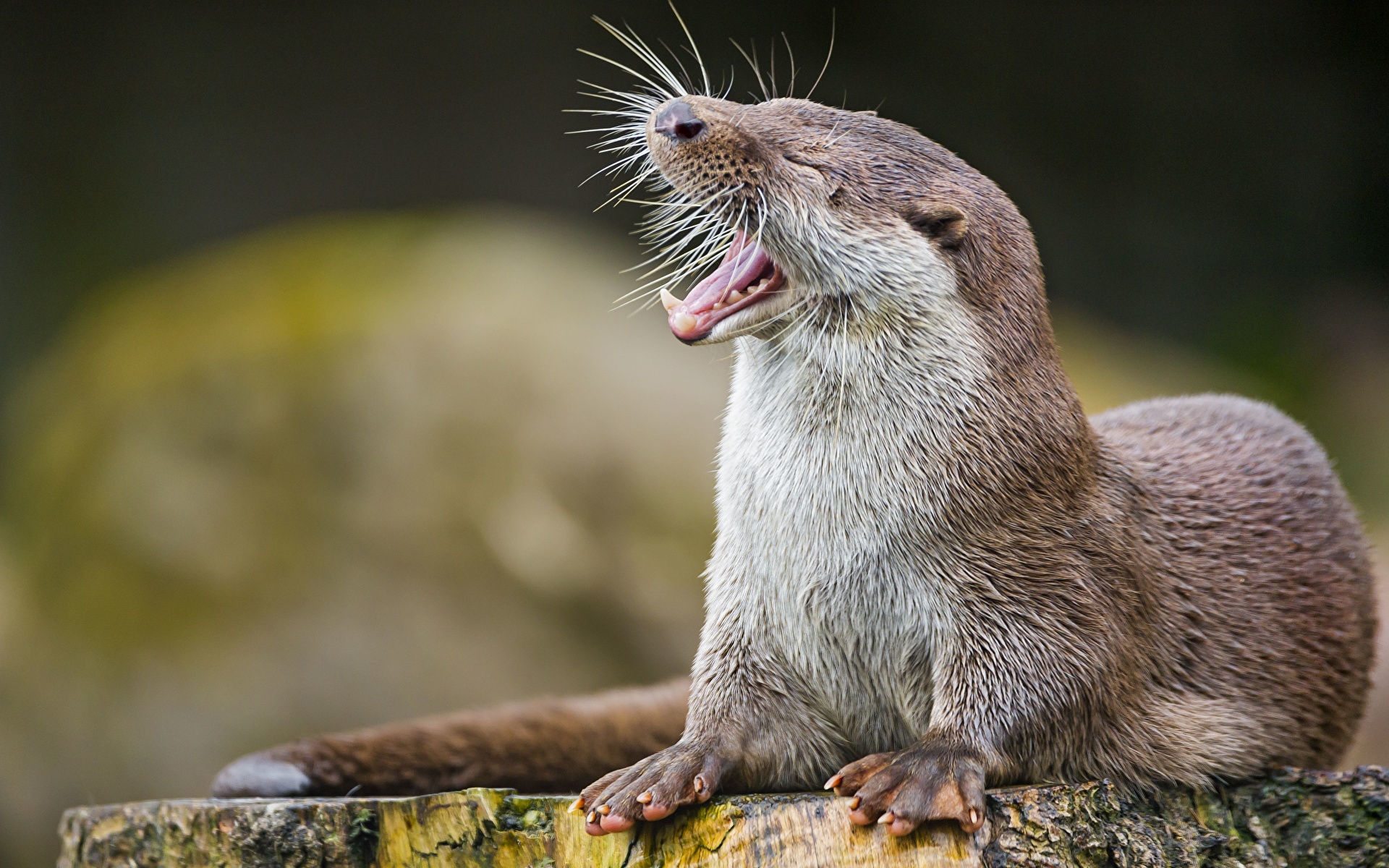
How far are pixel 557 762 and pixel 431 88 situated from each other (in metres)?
5.46

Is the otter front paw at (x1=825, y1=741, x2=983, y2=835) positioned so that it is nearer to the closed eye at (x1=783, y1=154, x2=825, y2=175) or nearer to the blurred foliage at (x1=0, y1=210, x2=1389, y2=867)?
the closed eye at (x1=783, y1=154, x2=825, y2=175)

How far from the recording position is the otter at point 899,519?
1.85m

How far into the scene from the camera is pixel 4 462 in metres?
6.41

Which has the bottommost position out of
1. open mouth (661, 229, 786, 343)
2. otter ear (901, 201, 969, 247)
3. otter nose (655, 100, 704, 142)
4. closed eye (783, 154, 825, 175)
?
open mouth (661, 229, 786, 343)

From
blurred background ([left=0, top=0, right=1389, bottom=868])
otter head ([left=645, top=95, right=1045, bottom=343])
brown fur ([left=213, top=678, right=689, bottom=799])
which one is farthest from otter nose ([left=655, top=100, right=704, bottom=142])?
blurred background ([left=0, top=0, right=1389, bottom=868])

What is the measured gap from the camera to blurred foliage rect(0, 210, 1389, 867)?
4949 mm

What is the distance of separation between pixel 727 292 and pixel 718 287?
0.05ft

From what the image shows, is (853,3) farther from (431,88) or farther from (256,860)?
(256,860)

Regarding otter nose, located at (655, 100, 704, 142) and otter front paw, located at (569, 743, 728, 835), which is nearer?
otter front paw, located at (569, 743, 728, 835)

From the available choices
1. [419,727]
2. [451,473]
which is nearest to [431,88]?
[451,473]

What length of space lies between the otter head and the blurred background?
3116 millimetres

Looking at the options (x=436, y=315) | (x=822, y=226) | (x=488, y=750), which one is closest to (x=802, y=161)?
(x=822, y=226)

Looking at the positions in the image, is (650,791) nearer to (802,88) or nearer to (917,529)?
(917,529)

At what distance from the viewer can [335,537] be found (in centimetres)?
502
